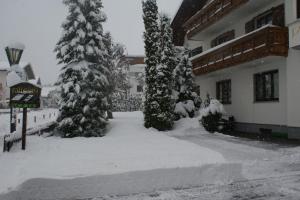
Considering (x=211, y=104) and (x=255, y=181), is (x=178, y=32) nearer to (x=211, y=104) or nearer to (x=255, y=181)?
(x=211, y=104)

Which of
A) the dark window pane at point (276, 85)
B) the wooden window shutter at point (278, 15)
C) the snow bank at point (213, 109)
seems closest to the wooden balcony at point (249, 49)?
the wooden window shutter at point (278, 15)

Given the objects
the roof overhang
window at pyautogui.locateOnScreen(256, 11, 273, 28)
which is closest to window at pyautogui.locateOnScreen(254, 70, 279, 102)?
window at pyautogui.locateOnScreen(256, 11, 273, 28)

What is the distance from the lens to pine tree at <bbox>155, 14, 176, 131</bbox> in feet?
58.1

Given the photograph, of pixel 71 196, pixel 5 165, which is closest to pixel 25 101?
pixel 5 165

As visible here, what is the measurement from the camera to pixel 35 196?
6656 mm

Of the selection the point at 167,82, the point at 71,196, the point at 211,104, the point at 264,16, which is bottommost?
A: the point at 71,196

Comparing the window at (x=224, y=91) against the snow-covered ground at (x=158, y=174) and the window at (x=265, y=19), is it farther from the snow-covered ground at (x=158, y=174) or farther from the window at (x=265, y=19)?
the snow-covered ground at (x=158, y=174)

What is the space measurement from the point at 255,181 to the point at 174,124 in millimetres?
11165

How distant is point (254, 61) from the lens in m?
16.2

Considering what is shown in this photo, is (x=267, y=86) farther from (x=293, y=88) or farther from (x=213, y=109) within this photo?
(x=213, y=109)

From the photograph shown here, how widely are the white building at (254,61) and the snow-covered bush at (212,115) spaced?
1884 millimetres

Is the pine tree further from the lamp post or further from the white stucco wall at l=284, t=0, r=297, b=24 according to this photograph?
the lamp post

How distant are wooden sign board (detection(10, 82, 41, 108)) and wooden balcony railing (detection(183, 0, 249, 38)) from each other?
38.1ft

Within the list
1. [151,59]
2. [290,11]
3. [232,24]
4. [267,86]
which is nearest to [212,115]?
[267,86]
